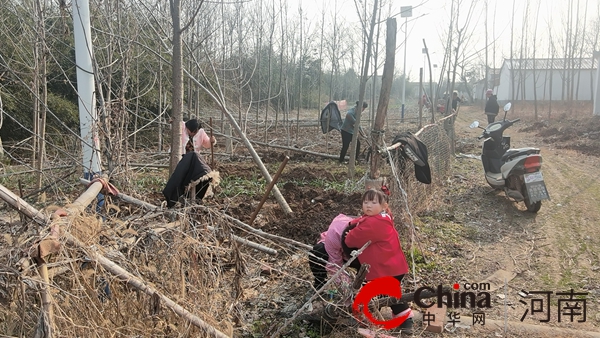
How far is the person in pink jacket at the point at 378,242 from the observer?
2877 mm

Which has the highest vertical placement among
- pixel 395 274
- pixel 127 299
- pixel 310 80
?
pixel 310 80

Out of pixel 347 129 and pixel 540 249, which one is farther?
pixel 347 129

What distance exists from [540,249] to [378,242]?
269 cm

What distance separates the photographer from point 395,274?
9.74 ft

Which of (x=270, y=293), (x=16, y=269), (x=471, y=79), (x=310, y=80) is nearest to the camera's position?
(x=16, y=269)

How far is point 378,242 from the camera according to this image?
292 centimetres

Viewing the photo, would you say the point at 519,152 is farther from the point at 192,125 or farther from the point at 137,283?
the point at 137,283

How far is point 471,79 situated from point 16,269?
59.8 metres

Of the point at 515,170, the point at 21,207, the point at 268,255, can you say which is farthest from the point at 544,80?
the point at 21,207

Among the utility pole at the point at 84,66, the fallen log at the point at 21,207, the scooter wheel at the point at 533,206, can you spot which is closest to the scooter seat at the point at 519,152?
the scooter wheel at the point at 533,206

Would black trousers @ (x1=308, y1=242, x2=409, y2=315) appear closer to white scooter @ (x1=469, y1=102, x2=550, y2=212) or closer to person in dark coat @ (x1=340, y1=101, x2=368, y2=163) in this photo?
white scooter @ (x1=469, y1=102, x2=550, y2=212)

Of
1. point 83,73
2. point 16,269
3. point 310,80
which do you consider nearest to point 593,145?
point 83,73

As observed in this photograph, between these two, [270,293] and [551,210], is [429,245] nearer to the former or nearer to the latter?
[270,293]

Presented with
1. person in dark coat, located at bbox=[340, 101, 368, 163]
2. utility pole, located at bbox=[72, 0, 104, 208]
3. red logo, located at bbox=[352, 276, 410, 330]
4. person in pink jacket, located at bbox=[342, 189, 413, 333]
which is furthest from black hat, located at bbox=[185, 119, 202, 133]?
person in dark coat, located at bbox=[340, 101, 368, 163]
